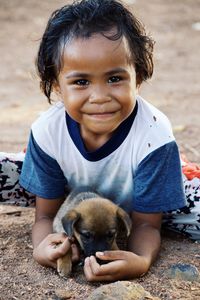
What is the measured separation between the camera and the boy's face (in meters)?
3.40

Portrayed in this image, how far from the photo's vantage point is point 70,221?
11.3 ft

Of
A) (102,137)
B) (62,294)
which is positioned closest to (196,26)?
(102,137)

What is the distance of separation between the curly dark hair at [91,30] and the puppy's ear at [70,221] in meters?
0.77

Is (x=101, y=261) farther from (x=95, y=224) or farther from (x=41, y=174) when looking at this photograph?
(x=41, y=174)

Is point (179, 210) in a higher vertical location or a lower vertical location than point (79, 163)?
lower

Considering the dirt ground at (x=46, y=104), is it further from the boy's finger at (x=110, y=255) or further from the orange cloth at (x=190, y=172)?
the orange cloth at (x=190, y=172)

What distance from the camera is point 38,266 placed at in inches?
142

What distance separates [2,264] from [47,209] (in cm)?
48

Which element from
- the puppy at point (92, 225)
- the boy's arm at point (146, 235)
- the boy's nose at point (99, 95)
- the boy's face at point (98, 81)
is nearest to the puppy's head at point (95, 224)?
the puppy at point (92, 225)

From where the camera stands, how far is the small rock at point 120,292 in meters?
2.99

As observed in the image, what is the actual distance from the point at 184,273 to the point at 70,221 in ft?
2.08

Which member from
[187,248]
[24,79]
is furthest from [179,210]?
[24,79]

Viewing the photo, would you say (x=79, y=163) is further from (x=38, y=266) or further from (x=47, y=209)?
(x=38, y=266)

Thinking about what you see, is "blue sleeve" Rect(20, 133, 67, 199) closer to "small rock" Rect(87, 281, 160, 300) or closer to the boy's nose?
the boy's nose
